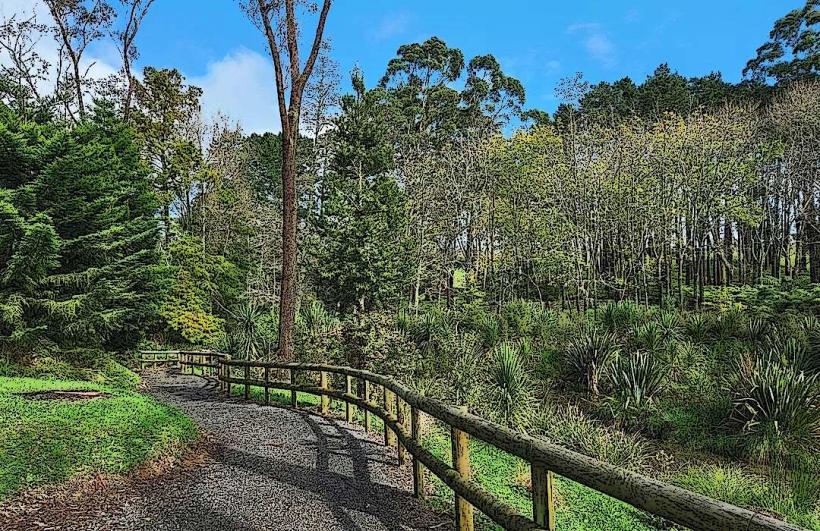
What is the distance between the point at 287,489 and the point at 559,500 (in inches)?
109

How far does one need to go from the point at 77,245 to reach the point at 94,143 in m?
2.61

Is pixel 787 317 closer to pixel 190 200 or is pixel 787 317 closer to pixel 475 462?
pixel 475 462

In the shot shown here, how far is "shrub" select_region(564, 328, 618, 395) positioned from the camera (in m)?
13.4

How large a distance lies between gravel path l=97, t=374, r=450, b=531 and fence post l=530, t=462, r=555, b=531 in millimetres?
1688

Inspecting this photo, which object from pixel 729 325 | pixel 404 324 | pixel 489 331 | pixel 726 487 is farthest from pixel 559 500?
pixel 489 331

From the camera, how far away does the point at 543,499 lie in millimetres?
2756

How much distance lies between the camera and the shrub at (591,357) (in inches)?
529

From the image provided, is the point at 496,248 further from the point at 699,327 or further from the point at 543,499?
the point at 543,499

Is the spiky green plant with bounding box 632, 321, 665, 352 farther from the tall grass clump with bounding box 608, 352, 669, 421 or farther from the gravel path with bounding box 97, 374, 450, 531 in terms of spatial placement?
the gravel path with bounding box 97, 374, 450, 531

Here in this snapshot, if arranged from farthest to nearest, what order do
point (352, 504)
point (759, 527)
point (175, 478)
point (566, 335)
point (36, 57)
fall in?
point (36, 57) < point (566, 335) < point (175, 478) < point (352, 504) < point (759, 527)

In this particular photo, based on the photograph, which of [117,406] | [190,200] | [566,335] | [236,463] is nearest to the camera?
[236,463]

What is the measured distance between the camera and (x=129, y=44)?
24.4 m

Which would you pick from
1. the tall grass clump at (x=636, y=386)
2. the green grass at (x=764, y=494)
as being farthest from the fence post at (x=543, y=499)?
the tall grass clump at (x=636, y=386)

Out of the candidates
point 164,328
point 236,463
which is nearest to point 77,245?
point 236,463
